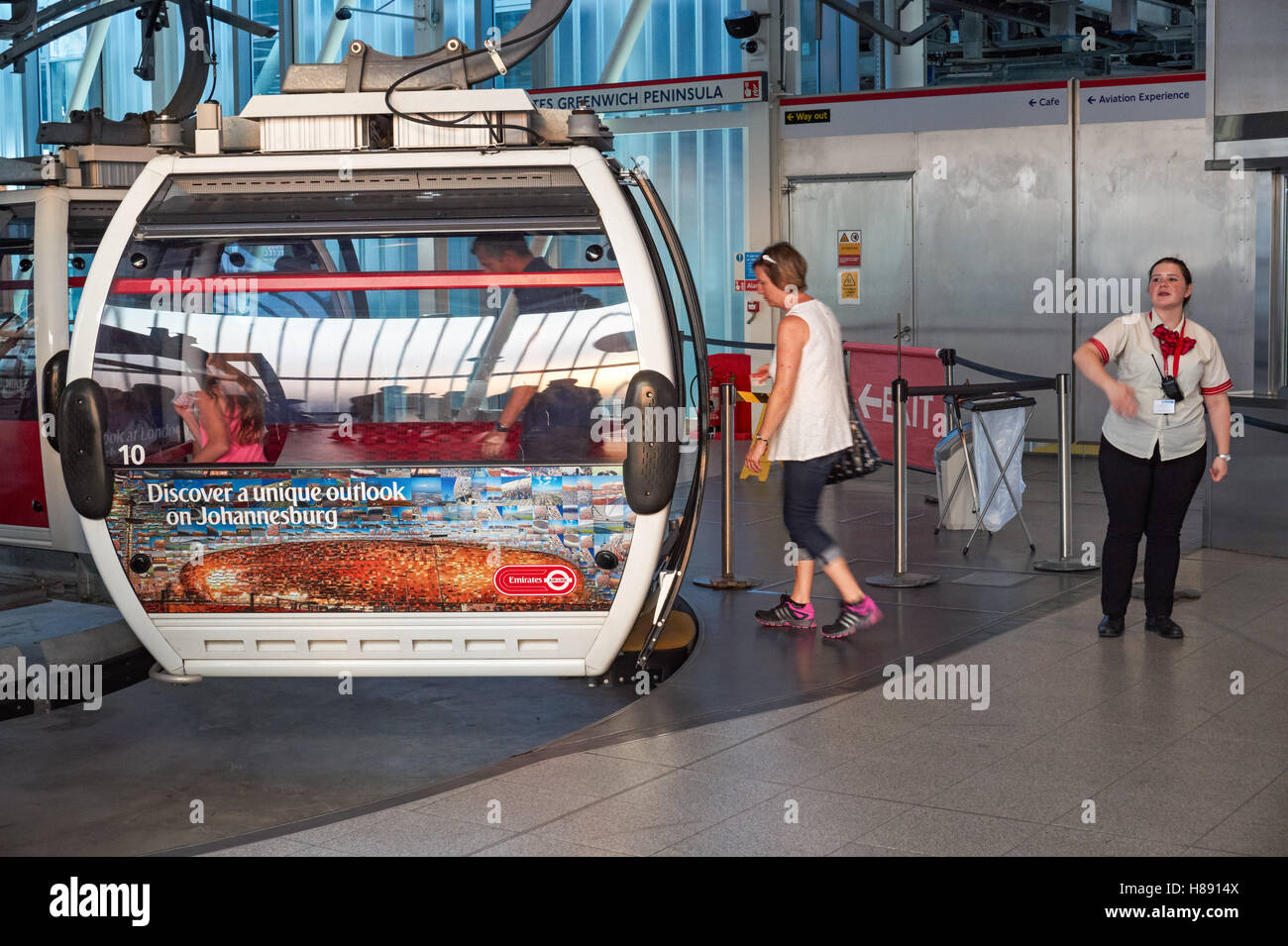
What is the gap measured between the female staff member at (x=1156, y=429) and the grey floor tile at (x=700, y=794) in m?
→ 2.76

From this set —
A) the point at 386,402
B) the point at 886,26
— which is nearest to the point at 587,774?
the point at 386,402

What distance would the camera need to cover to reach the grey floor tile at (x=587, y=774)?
5.12 m

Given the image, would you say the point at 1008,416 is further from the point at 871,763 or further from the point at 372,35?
the point at 372,35

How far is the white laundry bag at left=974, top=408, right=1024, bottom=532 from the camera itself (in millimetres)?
10070

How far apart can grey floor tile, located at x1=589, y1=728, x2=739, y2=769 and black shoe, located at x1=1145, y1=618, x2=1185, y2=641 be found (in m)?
2.57

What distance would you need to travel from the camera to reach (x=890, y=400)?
12.7m

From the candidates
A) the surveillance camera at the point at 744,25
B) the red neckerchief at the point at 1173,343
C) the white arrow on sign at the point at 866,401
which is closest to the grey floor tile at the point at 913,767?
the red neckerchief at the point at 1173,343

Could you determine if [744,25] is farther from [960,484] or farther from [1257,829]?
[1257,829]

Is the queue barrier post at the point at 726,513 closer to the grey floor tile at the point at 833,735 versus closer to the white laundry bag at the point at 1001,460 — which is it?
the white laundry bag at the point at 1001,460

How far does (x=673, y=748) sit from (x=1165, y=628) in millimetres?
2831

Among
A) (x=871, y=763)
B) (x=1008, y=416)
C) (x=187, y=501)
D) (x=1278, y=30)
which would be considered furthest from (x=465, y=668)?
(x=1278, y=30)

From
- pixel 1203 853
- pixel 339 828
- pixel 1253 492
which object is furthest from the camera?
pixel 1253 492

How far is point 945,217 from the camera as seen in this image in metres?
15.4

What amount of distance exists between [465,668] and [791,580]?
11.5 feet
